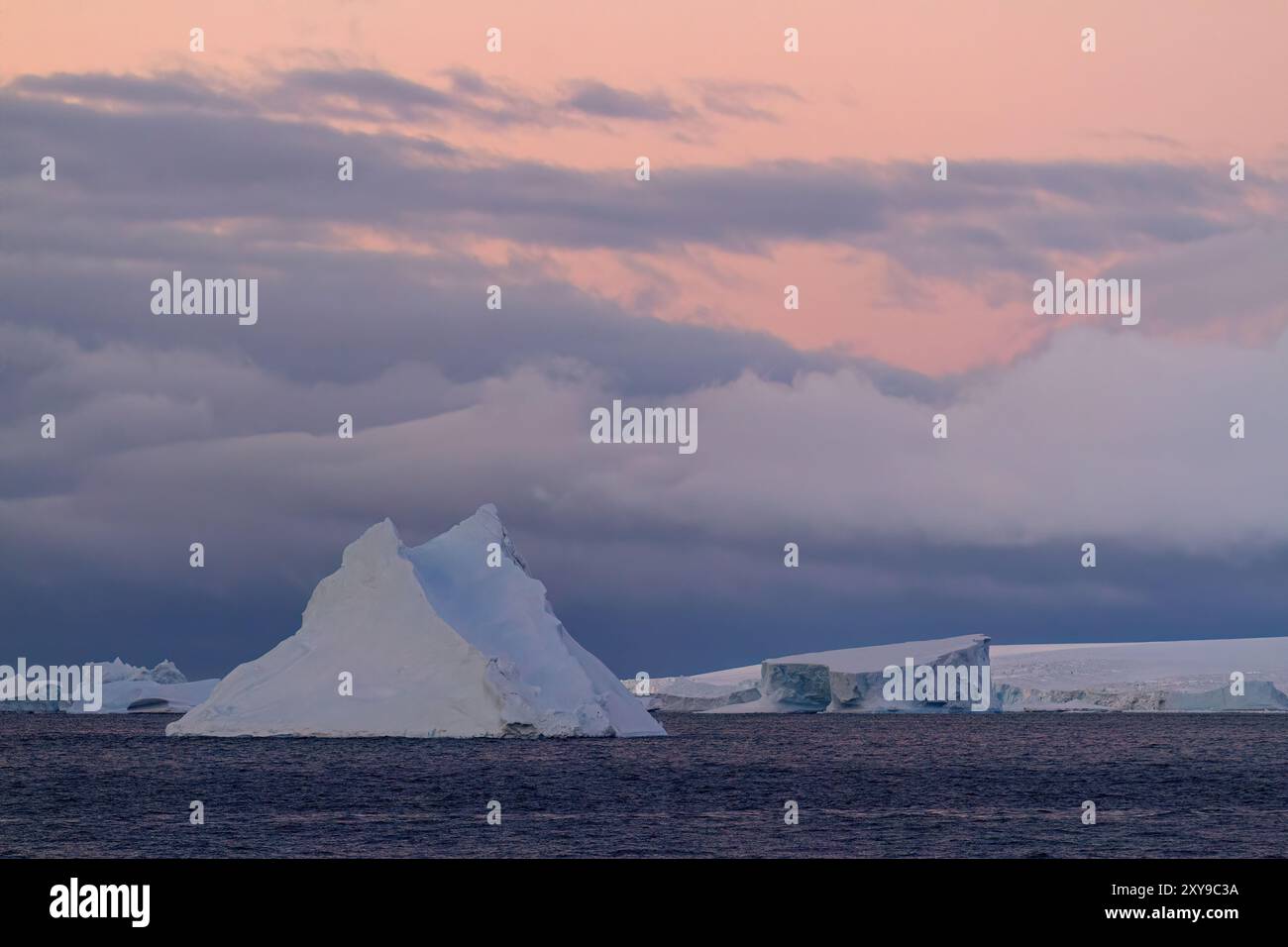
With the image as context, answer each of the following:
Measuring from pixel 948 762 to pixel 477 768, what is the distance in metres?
17.2

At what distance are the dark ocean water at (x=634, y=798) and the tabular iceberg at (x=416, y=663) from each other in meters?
1.19

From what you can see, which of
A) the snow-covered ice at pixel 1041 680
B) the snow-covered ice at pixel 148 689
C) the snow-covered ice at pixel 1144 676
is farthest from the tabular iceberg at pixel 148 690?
the snow-covered ice at pixel 1144 676

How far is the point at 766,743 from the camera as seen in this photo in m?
68.9

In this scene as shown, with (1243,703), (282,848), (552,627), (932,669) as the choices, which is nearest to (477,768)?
(552,627)

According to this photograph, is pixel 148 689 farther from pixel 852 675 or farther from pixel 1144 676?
pixel 1144 676

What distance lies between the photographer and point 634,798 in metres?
37.6

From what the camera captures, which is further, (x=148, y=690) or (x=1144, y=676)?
(x=1144, y=676)

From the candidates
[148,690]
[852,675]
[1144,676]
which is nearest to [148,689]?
[148,690]

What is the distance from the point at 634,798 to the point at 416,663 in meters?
20.4

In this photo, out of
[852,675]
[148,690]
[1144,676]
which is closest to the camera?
[852,675]

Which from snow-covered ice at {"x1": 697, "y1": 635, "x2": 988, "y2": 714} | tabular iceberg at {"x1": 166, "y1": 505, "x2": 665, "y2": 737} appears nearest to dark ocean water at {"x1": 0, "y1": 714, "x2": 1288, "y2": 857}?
tabular iceberg at {"x1": 166, "y1": 505, "x2": 665, "y2": 737}
